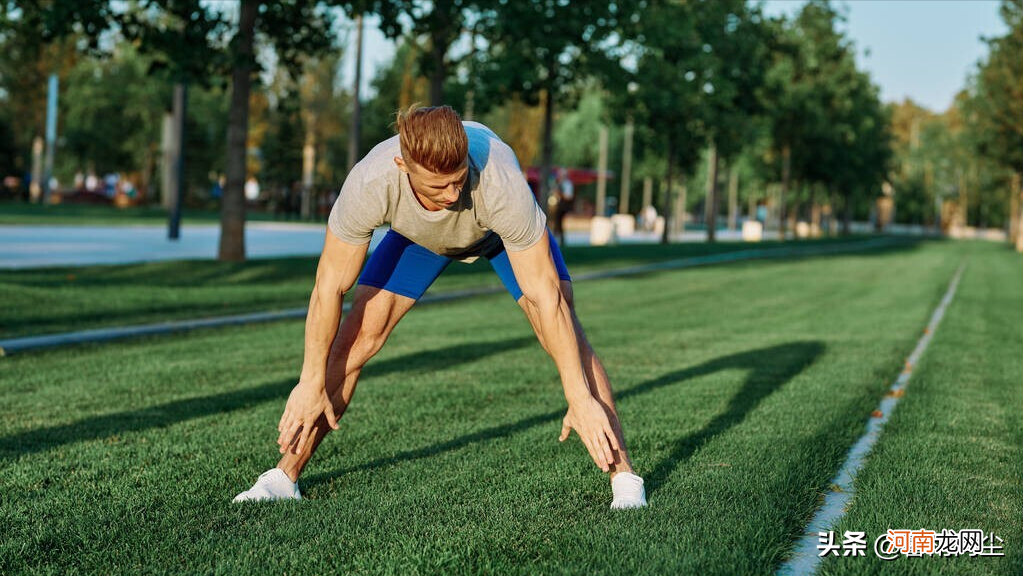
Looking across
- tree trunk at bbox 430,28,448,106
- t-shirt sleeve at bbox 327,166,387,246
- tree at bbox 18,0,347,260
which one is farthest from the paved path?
t-shirt sleeve at bbox 327,166,387,246

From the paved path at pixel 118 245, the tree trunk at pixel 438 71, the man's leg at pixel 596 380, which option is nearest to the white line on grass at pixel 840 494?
the man's leg at pixel 596 380

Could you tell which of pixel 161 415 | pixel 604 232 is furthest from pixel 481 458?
pixel 604 232

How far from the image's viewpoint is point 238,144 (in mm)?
18297

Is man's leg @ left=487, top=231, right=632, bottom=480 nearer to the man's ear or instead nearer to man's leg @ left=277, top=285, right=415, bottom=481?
man's leg @ left=277, top=285, right=415, bottom=481

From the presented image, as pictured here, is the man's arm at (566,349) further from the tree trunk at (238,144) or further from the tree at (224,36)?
the tree trunk at (238,144)

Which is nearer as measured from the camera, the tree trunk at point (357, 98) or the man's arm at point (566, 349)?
the man's arm at point (566, 349)

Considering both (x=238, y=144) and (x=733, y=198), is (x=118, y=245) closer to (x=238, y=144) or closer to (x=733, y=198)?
(x=238, y=144)

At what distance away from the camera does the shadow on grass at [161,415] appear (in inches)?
236

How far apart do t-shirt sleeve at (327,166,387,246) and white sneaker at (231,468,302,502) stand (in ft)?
3.99

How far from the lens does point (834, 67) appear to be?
54469mm

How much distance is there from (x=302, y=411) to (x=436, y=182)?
136cm

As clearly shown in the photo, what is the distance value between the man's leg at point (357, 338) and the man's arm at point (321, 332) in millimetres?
128

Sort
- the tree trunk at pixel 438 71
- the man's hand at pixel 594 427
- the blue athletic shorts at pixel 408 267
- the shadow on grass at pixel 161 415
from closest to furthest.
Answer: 1. the man's hand at pixel 594 427
2. the blue athletic shorts at pixel 408 267
3. the shadow on grass at pixel 161 415
4. the tree trunk at pixel 438 71

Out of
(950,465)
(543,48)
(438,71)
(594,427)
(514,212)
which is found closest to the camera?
(514,212)
